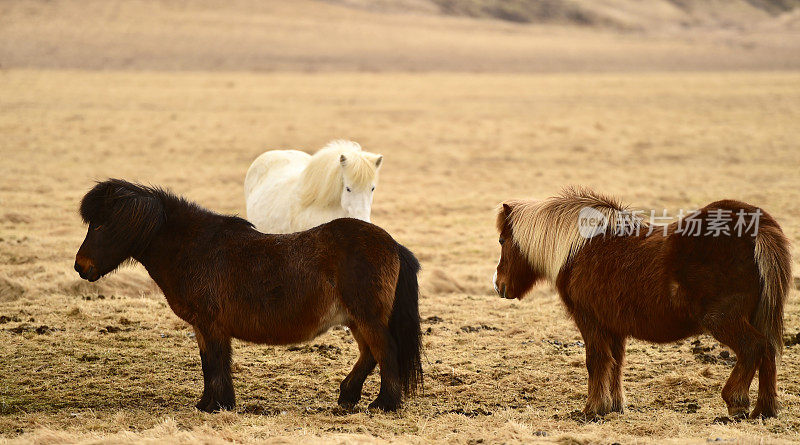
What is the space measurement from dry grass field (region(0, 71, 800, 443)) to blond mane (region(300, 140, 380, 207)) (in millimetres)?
1432

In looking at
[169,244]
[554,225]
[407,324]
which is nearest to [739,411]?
[554,225]

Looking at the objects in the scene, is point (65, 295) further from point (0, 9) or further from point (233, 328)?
point (0, 9)

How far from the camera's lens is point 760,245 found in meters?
4.39

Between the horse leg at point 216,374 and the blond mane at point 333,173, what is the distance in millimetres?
2651

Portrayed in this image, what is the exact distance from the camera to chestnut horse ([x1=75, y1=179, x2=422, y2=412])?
4863mm

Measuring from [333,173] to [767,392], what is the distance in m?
4.32

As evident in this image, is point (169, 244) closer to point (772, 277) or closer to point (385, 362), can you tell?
point (385, 362)

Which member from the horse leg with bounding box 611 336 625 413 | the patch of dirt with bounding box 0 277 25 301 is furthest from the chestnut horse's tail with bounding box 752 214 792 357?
the patch of dirt with bounding box 0 277 25 301

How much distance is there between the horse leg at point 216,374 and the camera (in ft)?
16.4

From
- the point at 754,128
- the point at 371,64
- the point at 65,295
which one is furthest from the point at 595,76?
the point at 65,295

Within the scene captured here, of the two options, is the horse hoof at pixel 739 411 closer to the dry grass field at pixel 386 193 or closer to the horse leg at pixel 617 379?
the dry grass field at pixel 386 193

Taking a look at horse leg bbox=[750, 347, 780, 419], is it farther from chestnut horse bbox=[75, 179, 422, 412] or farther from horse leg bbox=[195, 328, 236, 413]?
horse leg bbox=[195, 328, 236, 413]

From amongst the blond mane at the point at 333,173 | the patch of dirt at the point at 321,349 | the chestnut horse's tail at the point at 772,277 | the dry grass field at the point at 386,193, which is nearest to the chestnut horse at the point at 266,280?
the dry grass field at the point at 386,193

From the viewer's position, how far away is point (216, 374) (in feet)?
16.4
